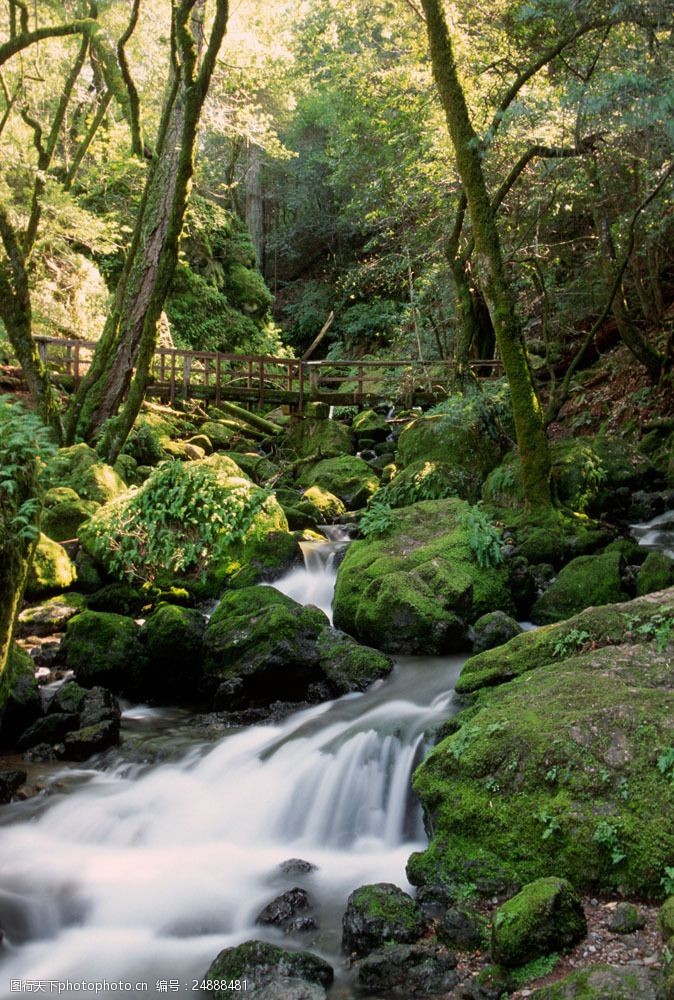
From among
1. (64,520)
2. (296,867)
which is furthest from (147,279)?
(296,867)

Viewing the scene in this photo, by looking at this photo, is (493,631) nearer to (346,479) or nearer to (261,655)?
(261,655)

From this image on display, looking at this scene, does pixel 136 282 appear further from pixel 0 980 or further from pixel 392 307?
pixel 392 307

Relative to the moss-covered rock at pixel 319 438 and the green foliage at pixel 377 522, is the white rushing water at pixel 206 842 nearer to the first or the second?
the green foliage at pixel 377 522

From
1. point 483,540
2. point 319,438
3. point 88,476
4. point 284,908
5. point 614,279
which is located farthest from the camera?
point 319,438

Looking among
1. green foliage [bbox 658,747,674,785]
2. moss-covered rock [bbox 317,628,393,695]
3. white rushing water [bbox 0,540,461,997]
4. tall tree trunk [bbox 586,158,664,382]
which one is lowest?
white rushing water [bbox 0,540,461,997]

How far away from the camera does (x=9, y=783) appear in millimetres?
5973

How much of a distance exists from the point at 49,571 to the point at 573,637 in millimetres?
6671

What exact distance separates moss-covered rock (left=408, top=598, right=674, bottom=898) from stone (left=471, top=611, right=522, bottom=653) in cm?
295

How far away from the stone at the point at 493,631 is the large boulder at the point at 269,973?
14.8 feet

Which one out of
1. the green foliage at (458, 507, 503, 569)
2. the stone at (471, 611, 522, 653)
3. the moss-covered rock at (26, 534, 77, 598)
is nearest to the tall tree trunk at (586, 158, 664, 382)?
the green foliage at (458, 507, 503, 569)

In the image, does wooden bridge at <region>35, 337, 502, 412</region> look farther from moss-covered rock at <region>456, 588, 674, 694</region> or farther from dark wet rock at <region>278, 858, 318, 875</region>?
dark wet rock at <region>278, 858, 318, 875</region>

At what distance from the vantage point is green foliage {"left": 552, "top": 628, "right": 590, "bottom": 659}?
575 centimetres

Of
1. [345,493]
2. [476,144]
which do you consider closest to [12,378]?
[345,493]

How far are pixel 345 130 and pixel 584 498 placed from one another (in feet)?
41.4
